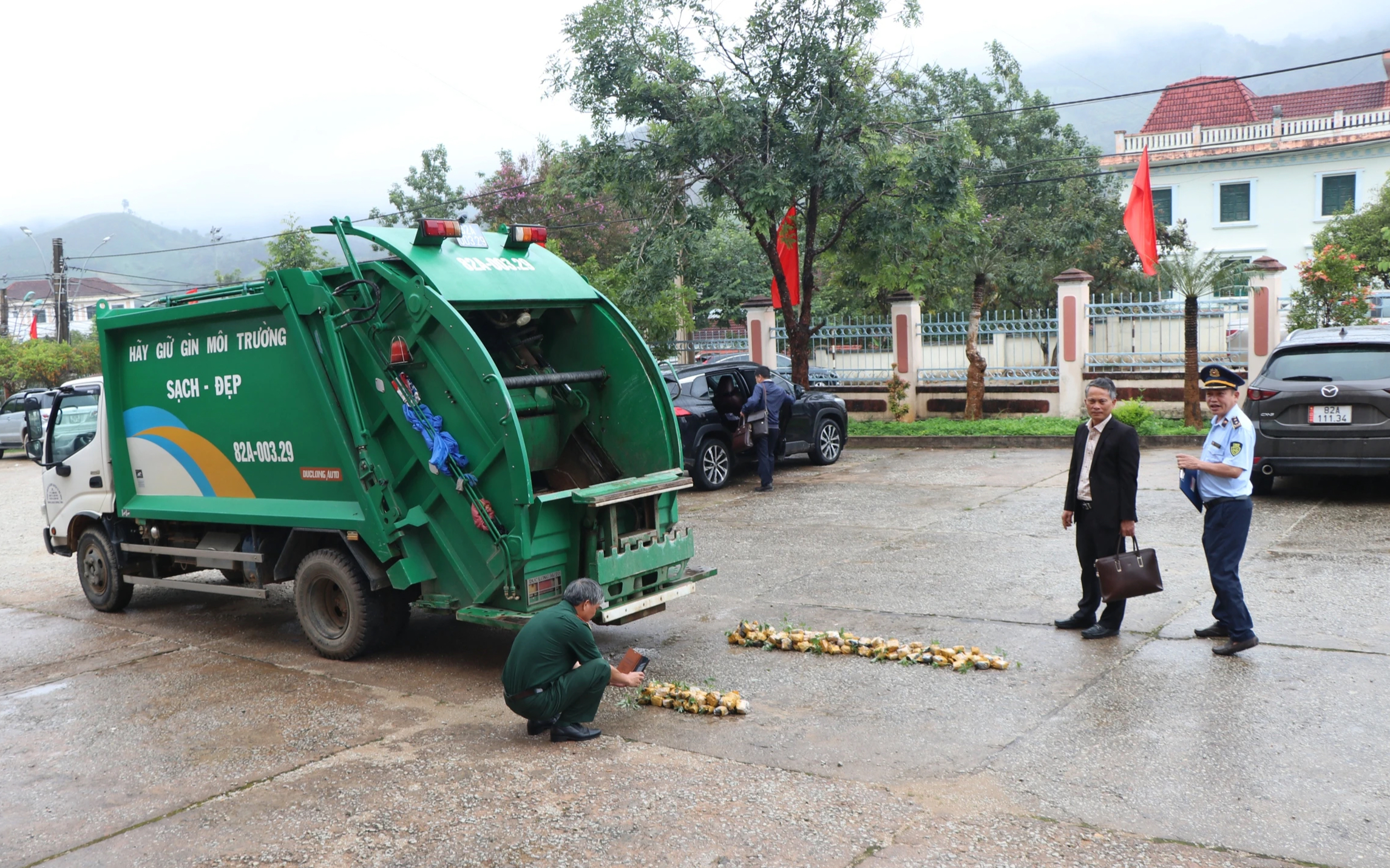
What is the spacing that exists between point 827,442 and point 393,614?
972 cm

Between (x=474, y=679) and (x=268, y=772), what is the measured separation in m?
1.58

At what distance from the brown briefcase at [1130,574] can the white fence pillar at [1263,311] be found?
1191 cm

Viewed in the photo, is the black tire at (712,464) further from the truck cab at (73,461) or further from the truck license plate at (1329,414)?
the truck cab at (73,461)

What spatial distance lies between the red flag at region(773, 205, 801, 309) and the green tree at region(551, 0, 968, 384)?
986 mm

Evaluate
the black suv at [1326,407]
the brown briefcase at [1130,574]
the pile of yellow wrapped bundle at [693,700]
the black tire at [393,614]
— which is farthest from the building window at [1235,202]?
the black tire at [393,614]

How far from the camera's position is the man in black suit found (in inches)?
258

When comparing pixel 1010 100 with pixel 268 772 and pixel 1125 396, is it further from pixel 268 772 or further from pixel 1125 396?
pixel 268 772

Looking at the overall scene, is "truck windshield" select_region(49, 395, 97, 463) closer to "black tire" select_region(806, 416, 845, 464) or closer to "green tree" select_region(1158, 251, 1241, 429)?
"black tire" select_region(806, 416, 845, 464)

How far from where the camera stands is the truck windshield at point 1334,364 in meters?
10.4

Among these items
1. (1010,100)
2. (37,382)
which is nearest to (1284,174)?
(1010,100)

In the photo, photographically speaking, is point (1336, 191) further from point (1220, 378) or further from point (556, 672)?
point (556, 672)

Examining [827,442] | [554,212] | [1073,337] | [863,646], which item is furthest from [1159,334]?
[554,212]

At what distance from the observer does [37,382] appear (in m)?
36.5

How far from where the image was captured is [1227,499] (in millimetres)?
6238
